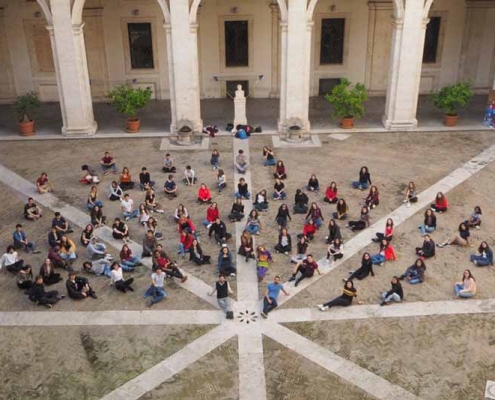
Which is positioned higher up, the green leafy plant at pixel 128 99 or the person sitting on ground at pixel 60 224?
the green leafy plant at pixel 128 99

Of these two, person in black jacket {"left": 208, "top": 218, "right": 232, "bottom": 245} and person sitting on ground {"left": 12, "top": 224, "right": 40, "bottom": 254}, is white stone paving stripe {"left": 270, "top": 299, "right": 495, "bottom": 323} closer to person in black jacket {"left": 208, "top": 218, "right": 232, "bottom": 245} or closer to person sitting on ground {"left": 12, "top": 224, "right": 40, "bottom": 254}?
person in black jacket {"left": 208, "top": 218, "right": 232, "bottom": 245}

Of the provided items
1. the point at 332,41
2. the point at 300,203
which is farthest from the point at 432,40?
the point at 300,203

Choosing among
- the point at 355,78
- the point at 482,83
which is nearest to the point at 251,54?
the point at 355,78

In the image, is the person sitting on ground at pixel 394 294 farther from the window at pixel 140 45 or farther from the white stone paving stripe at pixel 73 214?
the window at pixel 140 45

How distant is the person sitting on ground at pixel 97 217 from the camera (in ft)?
66.0

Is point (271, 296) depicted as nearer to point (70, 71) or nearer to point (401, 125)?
point (401, 125)

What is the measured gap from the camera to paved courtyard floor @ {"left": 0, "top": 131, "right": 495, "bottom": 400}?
13992 mm

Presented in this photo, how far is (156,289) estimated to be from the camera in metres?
16.6

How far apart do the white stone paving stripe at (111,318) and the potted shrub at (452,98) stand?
1596 centimetres

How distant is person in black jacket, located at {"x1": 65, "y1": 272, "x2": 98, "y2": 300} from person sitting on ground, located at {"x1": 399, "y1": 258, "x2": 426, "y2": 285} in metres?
8.14

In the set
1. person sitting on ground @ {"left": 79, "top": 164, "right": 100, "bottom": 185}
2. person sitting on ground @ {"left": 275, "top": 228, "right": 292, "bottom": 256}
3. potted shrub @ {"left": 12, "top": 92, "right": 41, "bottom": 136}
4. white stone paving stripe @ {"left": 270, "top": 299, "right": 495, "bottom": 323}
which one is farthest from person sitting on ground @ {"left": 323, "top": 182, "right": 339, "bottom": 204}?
potted shrub @ {"left": 12, "top": 92, "right": 41, "bottom": 136}

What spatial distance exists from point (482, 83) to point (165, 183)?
1831 cm

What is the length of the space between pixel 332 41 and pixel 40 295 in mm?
20463

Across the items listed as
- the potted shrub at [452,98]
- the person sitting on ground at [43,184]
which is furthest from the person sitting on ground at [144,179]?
the potted shrub at [452,98]
